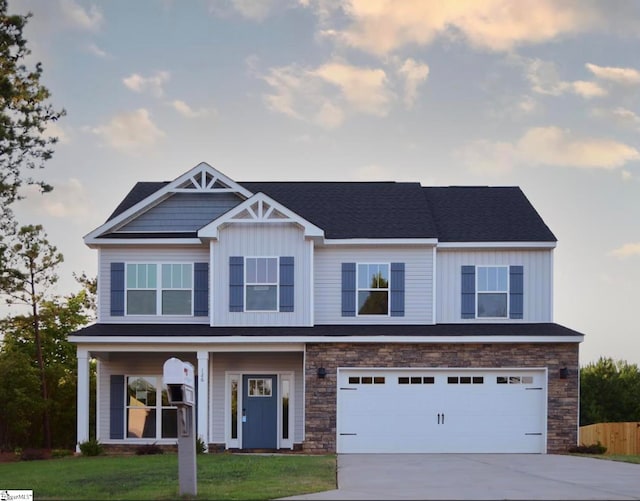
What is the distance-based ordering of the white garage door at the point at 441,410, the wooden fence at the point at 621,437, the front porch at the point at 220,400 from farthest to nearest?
1. the wooden fence at the point at 621,437
2. the front porch at the point at 220,400
3. the white garage door at the point at 441,410

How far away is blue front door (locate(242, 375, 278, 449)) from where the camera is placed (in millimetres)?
27375

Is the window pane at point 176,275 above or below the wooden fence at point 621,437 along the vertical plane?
above

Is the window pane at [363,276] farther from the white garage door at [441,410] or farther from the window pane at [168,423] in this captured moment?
the window pane at [168,423]

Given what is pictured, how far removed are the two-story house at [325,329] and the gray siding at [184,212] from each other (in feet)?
0.13

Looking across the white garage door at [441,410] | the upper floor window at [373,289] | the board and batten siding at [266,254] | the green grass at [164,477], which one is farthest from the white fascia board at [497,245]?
the green grass at [164,477]

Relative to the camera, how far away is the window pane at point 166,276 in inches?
1095

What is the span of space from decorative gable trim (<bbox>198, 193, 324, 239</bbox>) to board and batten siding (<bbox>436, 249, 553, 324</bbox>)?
12.5 ft

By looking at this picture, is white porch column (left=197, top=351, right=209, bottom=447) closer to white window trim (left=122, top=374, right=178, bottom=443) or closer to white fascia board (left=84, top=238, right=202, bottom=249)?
white window trim (left=122, top=374, right=178, bottom=443)

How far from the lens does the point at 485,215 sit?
96.2ft

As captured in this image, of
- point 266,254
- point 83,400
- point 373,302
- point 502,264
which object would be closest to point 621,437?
point 502,264

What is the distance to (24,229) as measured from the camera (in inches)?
1179

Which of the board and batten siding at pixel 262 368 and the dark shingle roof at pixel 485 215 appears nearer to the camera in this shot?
the board and batten siding at pixel 262 368

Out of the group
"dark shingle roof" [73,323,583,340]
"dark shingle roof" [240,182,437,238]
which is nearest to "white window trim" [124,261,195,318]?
"dark shingle roof" [73,323,583,340]

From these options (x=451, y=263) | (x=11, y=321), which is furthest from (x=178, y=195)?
(x=11, y=321)
